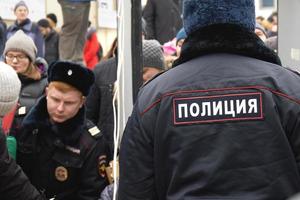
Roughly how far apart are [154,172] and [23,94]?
2464 mm

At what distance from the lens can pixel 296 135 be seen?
5.43ft

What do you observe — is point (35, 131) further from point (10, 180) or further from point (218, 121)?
point (218, 121)

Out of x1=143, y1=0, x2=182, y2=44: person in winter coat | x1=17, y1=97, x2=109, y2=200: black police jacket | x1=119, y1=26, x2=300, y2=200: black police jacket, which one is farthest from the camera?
x1=143, y1=0, x2=182, y2=44: person in winter coat

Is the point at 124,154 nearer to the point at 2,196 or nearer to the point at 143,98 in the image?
the point at 143,98

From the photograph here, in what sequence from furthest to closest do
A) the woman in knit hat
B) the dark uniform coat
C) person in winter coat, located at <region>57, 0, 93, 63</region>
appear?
1. person in winter coat, located at <region>57, 0, 93, 63</region>
2. the woman in knit hat
3. the dark uniform coat

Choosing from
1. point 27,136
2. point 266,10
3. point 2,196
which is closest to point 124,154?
point 2,196

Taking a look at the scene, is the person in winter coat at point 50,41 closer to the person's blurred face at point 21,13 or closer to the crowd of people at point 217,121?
the person's blurred face at point 21,13

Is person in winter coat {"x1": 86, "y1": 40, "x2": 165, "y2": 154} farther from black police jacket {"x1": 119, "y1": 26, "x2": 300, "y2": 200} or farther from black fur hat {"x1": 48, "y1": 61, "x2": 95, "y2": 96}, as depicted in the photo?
black police jacket {"x1": 119, "y1": 26, "x2": 300, "y2": 200}

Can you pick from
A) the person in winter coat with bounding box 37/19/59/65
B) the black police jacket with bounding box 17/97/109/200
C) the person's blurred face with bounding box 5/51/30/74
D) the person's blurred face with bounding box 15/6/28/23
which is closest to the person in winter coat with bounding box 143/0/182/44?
the person in winter coat with bounding box 37/19/59/65

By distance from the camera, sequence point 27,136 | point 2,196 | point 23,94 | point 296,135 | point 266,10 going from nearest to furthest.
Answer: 1. point 296,135
2. point 2,196
3. point 27,136
4. point 23,94
5. point 266,10

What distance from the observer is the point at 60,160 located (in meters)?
2.83

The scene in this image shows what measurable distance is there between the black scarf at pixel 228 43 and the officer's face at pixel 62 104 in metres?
1.30

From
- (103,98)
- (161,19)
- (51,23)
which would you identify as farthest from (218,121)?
(51,23)

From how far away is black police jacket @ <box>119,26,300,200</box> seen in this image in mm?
1657
